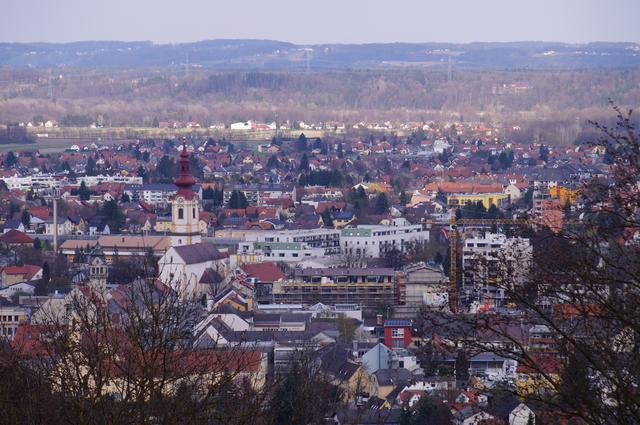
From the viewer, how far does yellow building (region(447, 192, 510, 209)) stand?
1804 inches

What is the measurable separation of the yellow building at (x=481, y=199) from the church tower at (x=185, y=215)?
12.7m

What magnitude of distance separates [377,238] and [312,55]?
121 m

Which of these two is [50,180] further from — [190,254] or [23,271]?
[190,254]

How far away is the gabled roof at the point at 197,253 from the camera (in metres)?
29.9

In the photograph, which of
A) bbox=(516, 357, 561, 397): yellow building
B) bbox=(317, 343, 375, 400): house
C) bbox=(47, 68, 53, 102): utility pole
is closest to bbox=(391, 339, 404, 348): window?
bbox=(317, 343, 375, 400): house

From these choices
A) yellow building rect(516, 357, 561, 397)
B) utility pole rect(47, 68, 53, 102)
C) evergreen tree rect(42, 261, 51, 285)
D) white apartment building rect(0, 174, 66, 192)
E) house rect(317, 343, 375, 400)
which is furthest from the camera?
utility pole rect(47, 68, 53, 102)

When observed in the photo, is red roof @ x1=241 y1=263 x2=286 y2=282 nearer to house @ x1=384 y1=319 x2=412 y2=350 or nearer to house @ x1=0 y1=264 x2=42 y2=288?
house @ x1=0 y1=264 x2=42 y2=288

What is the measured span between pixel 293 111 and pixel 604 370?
87.9 metres

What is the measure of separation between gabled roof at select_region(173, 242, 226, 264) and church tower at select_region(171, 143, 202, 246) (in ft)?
2.52

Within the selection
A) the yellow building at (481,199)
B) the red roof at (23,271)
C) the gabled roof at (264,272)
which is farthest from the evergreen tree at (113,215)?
the gabled roof at (264,272)

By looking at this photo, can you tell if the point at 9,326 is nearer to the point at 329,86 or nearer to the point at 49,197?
the point at 49,197

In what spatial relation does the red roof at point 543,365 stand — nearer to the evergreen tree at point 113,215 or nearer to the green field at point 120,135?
the evergreen tree at point 113,215

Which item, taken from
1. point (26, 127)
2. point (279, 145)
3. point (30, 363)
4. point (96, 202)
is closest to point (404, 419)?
point (30, 363)

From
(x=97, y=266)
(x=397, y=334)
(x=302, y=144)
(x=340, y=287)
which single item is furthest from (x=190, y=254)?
(x=302, y=144)
